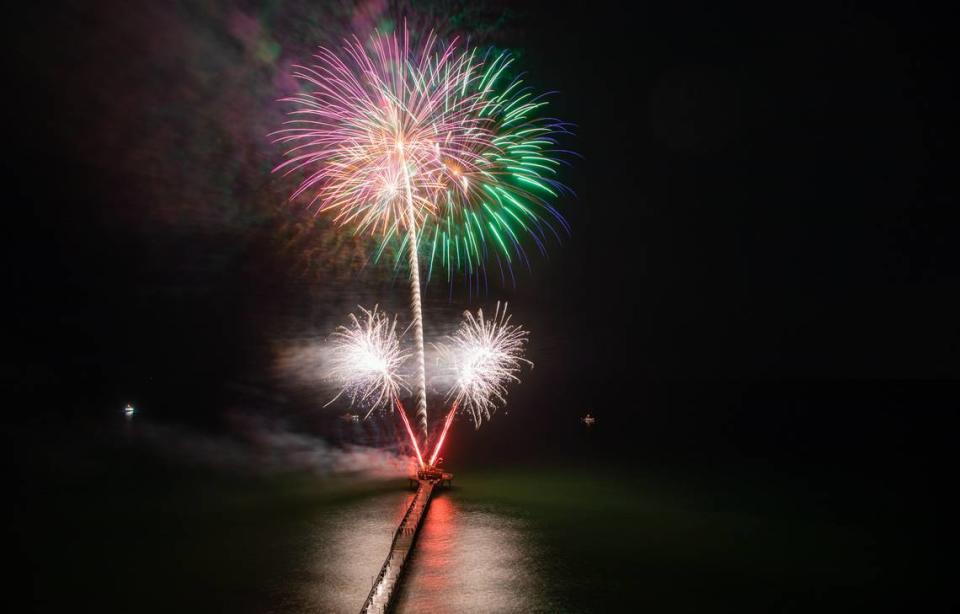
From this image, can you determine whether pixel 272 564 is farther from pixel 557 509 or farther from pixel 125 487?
pixel 125 487

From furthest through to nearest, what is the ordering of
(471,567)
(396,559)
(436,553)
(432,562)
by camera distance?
(436,553) → (432,562) → (471,567) → (396,559)

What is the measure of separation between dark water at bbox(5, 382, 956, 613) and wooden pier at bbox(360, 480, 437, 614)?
73 cm

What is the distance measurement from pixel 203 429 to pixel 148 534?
5568cm

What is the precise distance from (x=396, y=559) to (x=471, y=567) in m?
3.25

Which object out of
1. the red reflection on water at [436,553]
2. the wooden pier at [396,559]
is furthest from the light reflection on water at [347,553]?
the red reflection on water at [436,553]

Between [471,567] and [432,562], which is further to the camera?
[432,562]

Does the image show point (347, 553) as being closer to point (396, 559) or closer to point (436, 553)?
point (436, 553)

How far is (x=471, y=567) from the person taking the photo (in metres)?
24.0

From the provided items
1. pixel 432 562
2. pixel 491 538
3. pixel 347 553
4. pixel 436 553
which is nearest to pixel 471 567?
pixel 432 562

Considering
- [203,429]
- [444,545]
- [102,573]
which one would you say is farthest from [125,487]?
[203,429]

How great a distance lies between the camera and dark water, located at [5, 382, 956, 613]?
Answer: 2242 cm

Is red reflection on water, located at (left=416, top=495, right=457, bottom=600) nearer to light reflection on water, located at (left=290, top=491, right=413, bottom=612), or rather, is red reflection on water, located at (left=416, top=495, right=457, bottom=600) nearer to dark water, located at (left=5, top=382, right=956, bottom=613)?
dark water, located at (left=5, top=382, right=956, bottom=613)

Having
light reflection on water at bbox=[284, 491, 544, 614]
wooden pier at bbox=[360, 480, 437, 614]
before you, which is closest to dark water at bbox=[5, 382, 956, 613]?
light reflection on water at bbox=[284, 491, 544, 614]

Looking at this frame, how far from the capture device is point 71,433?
7062 cm
